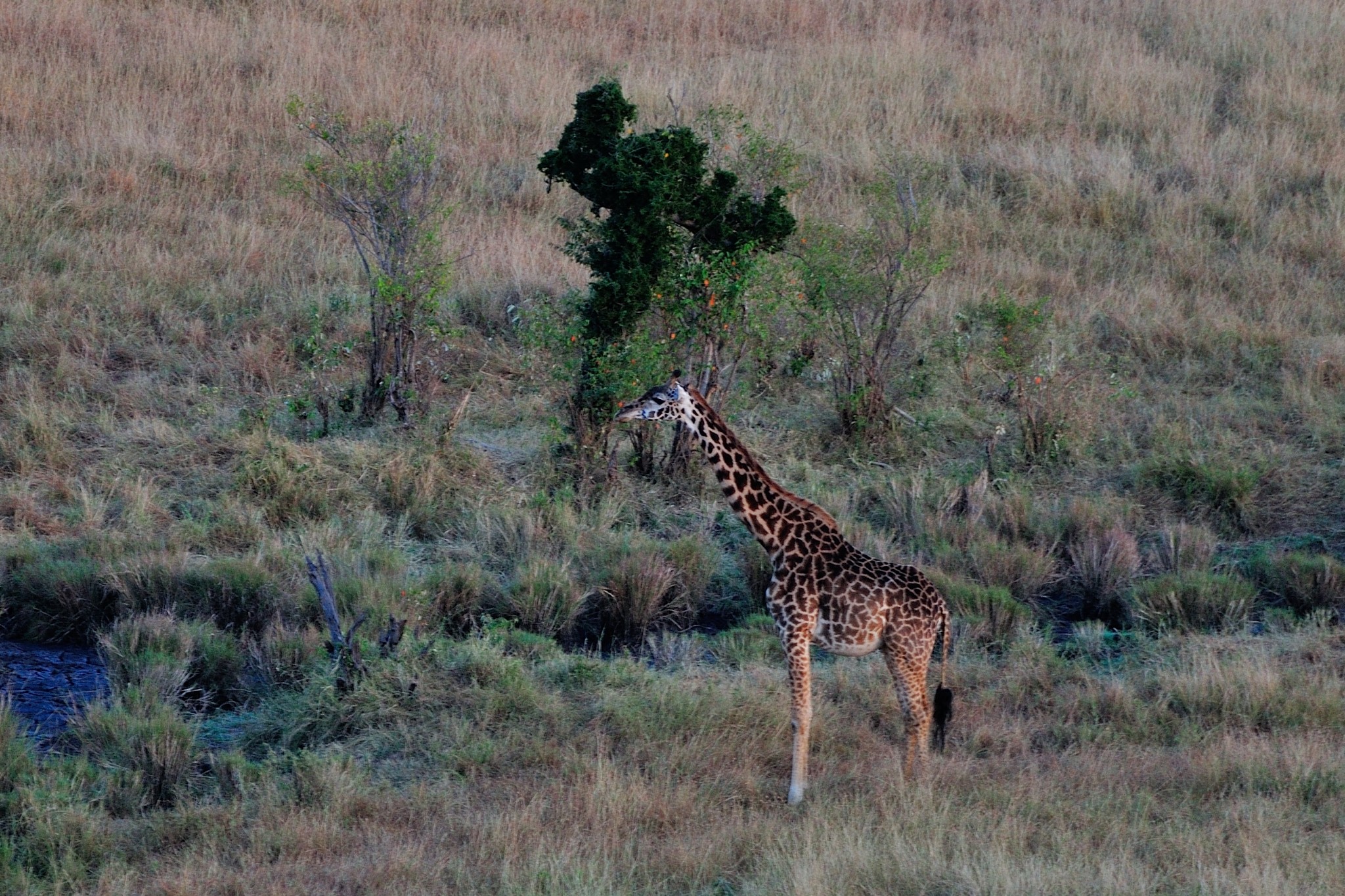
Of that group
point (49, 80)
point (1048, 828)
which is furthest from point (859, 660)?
point (49, 80)

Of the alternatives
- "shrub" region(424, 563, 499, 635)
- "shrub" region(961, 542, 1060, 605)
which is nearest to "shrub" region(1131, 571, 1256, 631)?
"shrub" region(961, 542, 1060, 605)

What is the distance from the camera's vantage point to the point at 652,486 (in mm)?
11266

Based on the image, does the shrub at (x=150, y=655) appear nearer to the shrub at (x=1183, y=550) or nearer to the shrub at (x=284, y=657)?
the shrub at (x=284, y=657)

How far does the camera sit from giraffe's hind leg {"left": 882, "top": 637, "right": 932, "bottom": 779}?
7004 millimetres

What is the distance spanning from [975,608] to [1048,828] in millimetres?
3289

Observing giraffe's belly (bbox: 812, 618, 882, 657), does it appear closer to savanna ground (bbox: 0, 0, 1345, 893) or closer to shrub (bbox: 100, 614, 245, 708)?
savanna ground (bbox: 0, 0, 1345, 893)

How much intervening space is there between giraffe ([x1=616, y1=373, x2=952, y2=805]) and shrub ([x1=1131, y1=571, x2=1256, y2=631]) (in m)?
2.76

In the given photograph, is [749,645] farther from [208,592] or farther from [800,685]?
[208,592]

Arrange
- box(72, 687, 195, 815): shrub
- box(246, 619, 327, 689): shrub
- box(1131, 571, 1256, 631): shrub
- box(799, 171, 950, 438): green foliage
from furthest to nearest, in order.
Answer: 1. box(799, 171, 950, 438): green foliage
2. box(1131, 571, 1256, 631): shrub
3. box(246, 619, 327, 689): shrub
4. box(72, 687, 195, 815): shrub

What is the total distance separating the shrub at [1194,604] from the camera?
9312 millimetres

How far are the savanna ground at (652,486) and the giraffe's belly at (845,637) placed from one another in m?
0.59

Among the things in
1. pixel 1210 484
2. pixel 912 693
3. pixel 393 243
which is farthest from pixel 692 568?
pixel 393 243

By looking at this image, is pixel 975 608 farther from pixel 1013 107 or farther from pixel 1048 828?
pixel 1013 107

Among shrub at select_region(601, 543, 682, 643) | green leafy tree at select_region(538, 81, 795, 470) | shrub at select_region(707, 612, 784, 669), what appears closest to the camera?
shrub at select_region(707, 612, 784, 669)
